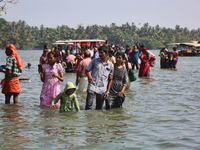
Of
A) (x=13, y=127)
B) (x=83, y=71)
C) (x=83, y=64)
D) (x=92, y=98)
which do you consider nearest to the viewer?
(x=13, y=127)

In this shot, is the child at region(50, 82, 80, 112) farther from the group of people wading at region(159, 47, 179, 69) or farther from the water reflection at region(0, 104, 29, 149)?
the group of people wading at region(159, 47, 179, 69)

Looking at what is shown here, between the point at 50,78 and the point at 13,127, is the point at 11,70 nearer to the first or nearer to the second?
the point at 50,78

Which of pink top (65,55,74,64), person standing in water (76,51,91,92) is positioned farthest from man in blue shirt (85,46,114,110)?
pink top (65,55,74,64)

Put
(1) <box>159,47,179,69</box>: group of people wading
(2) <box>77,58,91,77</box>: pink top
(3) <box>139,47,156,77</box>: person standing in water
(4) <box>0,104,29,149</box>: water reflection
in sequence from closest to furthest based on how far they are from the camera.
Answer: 1. (4) <box>0,104,29,149</box>: water reflection
2. (2) <box>77,58,91,77</box>: pink top
3. (3) <box>139,47,156,77</box>: person standing in water
4. (1) <box>159,47,179,69</box>: group of people wading

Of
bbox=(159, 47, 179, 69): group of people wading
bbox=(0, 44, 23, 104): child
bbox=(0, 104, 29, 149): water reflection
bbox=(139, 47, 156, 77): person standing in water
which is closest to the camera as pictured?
bbox=(0, 104, 29, 149): water reflection

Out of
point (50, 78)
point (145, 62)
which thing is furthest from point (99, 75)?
point (145, 62)

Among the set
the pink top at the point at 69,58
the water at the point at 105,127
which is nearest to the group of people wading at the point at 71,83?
the water at the point at 105,127

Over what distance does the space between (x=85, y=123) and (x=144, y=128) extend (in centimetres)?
117

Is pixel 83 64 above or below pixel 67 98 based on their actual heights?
above

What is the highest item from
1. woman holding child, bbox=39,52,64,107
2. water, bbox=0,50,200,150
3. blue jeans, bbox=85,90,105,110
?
woman holding child, bbox=39,52,64,107

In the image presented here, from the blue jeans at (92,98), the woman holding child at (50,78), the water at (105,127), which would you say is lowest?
the water at (105,127)

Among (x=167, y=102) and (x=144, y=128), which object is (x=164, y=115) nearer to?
(x=144, y=128)

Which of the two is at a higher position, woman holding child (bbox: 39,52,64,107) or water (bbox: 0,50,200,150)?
woman holding child (bbox: 39,52,64,107)

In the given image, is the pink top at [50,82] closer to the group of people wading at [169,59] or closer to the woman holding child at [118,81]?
the woman holding child at [118,81]
